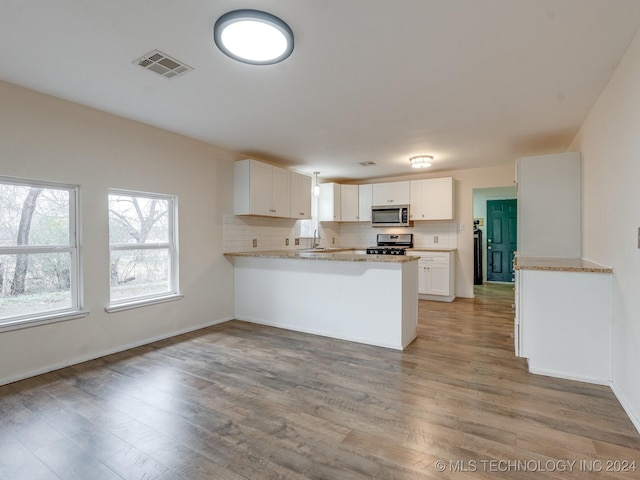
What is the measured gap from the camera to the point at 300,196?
5301mm

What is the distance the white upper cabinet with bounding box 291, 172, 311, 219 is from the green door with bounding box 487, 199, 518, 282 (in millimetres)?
5073

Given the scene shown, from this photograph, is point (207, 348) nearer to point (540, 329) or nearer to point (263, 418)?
point (263, 418)

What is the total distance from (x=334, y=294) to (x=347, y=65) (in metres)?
2.32

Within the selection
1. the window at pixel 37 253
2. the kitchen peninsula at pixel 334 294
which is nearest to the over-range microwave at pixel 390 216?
the kitchen peninsula at pixel 334 294

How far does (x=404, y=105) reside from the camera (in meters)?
2.92

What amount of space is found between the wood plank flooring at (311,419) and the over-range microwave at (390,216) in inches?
123

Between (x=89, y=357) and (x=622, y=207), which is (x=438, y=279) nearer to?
(x=622, y=207)

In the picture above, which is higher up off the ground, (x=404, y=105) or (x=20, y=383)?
(x=404, y=105)

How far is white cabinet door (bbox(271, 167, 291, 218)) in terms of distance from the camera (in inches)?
186

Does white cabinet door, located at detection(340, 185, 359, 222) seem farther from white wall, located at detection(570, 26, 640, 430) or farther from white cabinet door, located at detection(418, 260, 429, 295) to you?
white wall, located at detection(570, 26, 640, 430)

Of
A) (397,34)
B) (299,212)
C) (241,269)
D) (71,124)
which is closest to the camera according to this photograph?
(397,34)

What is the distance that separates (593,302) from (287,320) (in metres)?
3.02

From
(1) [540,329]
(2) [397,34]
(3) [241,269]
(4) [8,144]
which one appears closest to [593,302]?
(1) [540,329]

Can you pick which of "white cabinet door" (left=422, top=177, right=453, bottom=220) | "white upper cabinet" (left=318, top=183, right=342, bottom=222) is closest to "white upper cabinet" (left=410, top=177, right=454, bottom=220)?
"white cabinet door" (left=422, top=177, right=453, bottom=220)
